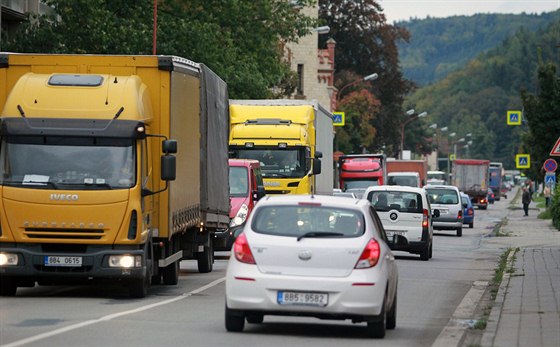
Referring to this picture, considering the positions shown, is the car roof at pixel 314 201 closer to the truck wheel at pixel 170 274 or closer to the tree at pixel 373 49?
the truck wheel at pixel 170 274

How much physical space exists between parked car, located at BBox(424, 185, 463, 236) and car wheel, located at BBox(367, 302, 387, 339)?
3701cm

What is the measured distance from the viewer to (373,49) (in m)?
99.6

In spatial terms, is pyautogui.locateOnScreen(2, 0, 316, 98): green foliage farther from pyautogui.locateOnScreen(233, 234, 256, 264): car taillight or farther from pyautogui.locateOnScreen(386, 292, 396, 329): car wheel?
pyautogui.locateOnScreen(233, 234, 256, 264): car taillight

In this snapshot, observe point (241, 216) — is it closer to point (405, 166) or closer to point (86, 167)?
point (86, 167)

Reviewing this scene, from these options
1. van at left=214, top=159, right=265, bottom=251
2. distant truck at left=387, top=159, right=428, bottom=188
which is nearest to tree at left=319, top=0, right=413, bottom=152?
distant truck at left=387, top=159, right=428, bottom=188

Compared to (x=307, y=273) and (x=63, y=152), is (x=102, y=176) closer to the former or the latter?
(x=63, y=152)

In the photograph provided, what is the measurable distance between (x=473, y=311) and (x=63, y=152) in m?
5.89

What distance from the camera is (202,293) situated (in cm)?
2102

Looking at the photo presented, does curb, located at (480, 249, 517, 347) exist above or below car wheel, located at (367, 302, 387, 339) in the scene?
below

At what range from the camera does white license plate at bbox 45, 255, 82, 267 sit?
1889 centimetres

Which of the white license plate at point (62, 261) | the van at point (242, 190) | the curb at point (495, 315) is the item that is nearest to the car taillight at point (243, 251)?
the curb at point (495, 315)

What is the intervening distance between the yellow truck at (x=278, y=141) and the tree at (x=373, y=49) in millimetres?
61369

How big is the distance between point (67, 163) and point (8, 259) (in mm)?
1462

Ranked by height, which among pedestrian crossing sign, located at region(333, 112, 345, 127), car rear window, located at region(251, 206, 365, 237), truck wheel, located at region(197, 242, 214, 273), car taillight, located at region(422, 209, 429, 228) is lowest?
truck wheel, located at region(197, 242, 214, 273)
